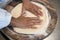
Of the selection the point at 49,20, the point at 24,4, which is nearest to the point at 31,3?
the point at 24,4

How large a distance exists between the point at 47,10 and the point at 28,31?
159 millimetres

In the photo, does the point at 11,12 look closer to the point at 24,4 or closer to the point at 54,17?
the point at 24,4

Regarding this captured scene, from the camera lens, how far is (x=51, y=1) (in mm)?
863

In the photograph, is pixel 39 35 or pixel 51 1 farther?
pixel 51 1

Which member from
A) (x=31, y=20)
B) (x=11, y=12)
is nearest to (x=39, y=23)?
(x=31, y=20)

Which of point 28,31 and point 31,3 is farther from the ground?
point 31,3

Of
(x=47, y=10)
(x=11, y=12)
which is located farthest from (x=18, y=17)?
(x=47, y=10)

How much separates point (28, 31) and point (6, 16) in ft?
0.43

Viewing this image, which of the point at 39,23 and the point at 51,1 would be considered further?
the point at 51,1

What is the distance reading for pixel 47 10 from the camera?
79 centimetres

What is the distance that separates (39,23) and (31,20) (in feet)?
0.15

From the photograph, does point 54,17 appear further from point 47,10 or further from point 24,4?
point 24,4

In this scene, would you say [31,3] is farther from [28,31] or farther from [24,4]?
[28,31]

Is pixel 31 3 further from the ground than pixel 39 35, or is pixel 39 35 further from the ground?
pixel 31 3
